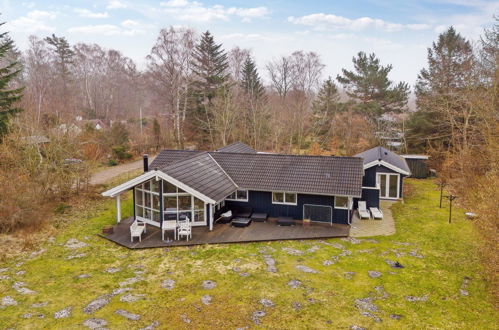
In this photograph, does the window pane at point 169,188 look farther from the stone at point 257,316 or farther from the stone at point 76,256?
the stone at point 257,316

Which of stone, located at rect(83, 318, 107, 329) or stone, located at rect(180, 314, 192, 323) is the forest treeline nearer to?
stone, located at rect(83, 318, 107, 329)

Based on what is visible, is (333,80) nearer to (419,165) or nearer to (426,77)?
(426,77)

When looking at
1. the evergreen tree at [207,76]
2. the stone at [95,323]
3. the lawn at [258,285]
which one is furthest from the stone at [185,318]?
the evergreen tree at [207,76]

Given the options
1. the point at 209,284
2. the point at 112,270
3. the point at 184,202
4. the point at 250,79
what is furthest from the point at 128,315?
the point at 250,79

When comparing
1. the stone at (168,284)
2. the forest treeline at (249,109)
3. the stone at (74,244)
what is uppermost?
the forest treeline at (249,109)

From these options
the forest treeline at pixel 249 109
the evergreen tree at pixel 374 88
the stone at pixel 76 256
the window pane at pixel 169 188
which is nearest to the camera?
the stone at pixel 76 256

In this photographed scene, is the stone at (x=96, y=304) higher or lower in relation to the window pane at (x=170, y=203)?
lower

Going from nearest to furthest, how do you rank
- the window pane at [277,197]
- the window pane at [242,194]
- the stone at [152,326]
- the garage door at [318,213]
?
the stone at [152,326]
the garage door at [318,213]
the window pane at [277,197]
the window pane at [242,194]

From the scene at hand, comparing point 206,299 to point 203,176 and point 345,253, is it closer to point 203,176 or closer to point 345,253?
point 345,253
